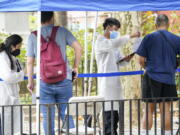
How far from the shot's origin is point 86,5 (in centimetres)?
784

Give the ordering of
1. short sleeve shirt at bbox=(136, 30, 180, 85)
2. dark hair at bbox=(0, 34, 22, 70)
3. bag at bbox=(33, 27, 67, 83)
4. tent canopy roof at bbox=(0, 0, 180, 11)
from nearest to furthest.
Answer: tent canopy roof at bbox=(0, 0, 180, 11), bag at bbox=(33, 27, 67, 83), dark hair at bbox=(0, 34, 22, 70), short sleeve shirt at bbox=(136, 30, 180, 85)

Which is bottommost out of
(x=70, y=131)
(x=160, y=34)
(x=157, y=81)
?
(x=70, y=131)

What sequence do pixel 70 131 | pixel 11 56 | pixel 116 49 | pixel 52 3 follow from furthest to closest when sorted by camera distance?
pixel 116 49
pixel 11 56
pixel 70 131
pixel 52 3

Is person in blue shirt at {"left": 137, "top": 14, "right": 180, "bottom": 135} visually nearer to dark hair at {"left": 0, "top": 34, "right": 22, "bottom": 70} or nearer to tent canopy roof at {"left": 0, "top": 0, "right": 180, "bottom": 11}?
tent canopy roof at {"left": 0, "top": 0, "right": 180, "bottom": 11}

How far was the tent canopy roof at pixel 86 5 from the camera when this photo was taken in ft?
25.0

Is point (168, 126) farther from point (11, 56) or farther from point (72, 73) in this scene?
point (11, 56)

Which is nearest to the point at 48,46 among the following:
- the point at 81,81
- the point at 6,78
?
the point at 6,78

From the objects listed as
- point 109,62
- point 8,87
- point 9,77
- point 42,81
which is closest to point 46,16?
point 42,81

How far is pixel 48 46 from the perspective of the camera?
28.5 feet

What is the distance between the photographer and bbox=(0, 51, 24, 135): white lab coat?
8.87m

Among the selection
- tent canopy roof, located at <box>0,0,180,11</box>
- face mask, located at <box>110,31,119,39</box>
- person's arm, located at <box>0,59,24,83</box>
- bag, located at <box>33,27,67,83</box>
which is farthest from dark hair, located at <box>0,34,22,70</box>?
face mask, located at <box>110,31,119,39</box>

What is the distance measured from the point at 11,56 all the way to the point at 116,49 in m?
1.69

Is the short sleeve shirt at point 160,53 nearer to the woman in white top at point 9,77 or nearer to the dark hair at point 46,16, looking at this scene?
the dark hair at point 46,16

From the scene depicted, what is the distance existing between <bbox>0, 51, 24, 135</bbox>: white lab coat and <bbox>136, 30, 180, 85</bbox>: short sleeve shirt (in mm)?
1777
